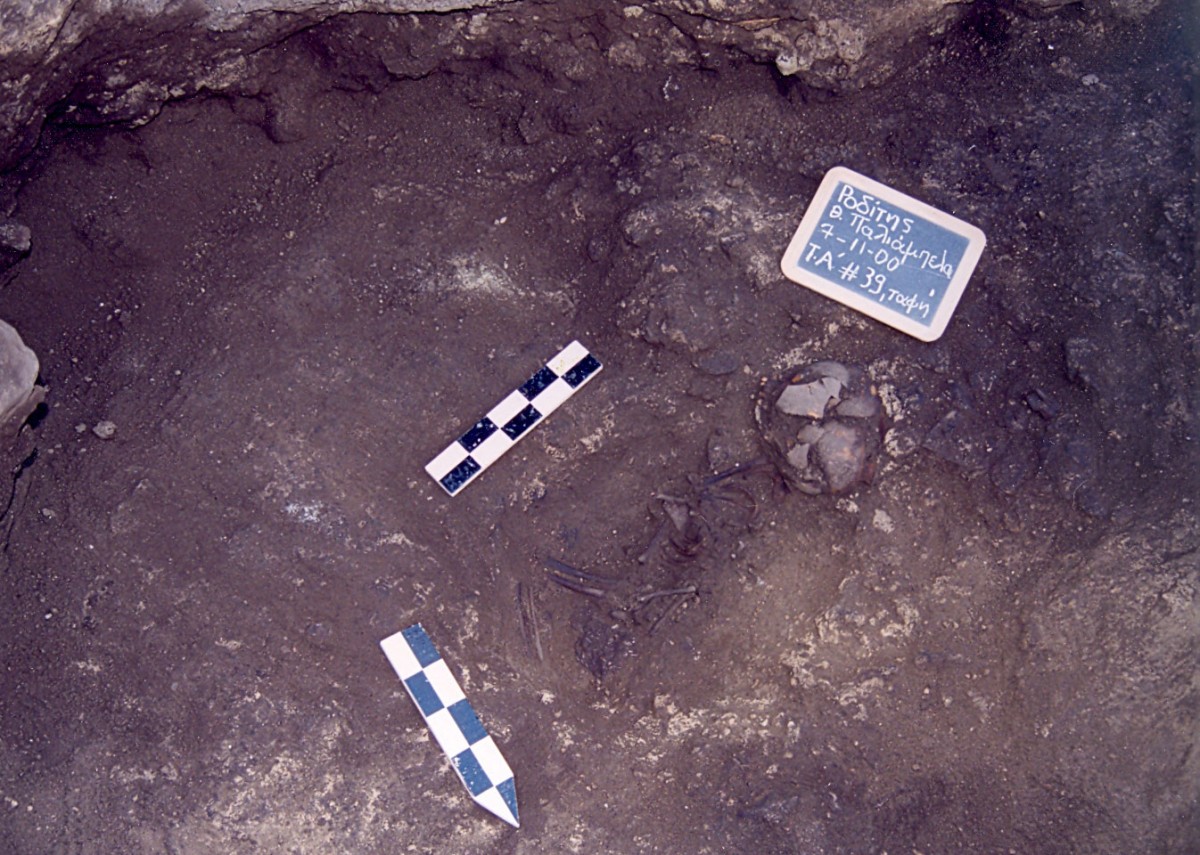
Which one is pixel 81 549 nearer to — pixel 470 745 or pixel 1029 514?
pixel 470 745

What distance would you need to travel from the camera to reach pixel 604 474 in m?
3.49

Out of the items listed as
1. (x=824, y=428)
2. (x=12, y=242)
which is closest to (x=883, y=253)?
(x=824, y=428)

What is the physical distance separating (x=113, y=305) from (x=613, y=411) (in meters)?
1.87

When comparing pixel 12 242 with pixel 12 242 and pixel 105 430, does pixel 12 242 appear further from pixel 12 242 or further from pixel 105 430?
pixel 105 430

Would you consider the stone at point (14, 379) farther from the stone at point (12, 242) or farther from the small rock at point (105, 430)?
the stone at point (12, 242)

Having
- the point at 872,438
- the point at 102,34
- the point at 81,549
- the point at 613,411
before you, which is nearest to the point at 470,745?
the point at 613,411

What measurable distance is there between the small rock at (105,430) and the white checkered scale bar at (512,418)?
108cm

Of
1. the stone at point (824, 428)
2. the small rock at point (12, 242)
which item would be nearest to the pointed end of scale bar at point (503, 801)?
the stone at point (824, 428)

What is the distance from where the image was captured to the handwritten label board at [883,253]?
3.41 metres

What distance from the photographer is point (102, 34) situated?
3.09 m

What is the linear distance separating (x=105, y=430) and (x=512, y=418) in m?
1.39

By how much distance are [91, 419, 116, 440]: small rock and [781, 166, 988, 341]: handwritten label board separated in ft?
7.85

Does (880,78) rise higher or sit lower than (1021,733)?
higher

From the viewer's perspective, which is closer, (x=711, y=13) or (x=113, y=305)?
(x=711, y=13)
